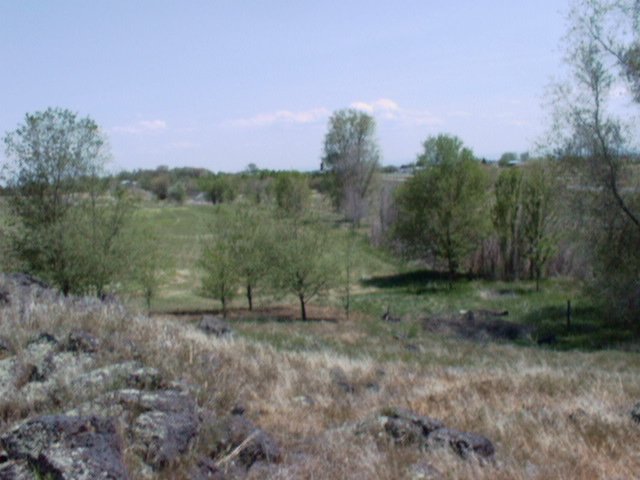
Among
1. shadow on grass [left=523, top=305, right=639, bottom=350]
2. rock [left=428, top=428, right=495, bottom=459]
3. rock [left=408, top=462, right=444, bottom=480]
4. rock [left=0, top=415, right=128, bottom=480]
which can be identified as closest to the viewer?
rock [left=0, top=415, right=128, bottom=480]

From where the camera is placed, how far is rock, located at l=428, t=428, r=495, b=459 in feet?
17.2

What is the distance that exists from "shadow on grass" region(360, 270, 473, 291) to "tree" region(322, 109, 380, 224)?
30698 millimetres

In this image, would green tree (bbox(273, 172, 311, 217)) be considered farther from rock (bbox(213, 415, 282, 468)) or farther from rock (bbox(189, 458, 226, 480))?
rock (bbox(189, 458, 226, 480))

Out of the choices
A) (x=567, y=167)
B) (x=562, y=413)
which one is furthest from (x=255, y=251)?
(x=562, y=413)

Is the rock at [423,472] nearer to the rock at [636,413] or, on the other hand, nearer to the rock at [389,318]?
the rock at [636,413]

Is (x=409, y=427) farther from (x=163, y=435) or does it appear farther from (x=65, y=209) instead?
(x=65, y=209)

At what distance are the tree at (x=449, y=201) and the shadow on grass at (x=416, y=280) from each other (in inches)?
37.1

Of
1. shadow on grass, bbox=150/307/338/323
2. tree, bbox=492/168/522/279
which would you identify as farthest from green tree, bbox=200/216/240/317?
tree, bbox=492/168/522/279

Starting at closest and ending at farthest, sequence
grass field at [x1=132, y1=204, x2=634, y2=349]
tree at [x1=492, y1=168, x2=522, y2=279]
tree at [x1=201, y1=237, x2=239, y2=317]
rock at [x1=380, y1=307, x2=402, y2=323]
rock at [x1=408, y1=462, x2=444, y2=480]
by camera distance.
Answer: rock at [x1=408, y1=462, x2=444, y2=480]
grass field at [x1=132, y1=204, x2=634, y2=349]
rock at [x1=380, y1=307, x2=402, y2=323]
tree at [x1=201, y1=237, x2=239, y2=317]
tree at [x1=492, y1=168, x2=522, y2=279]

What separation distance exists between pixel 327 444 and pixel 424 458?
30.6 inches

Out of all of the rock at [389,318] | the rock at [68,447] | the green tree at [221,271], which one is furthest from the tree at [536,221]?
the rock at [68,447]

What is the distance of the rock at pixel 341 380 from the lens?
9.14m

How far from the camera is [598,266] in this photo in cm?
2397

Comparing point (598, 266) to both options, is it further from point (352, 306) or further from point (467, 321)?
point (352, 306)
